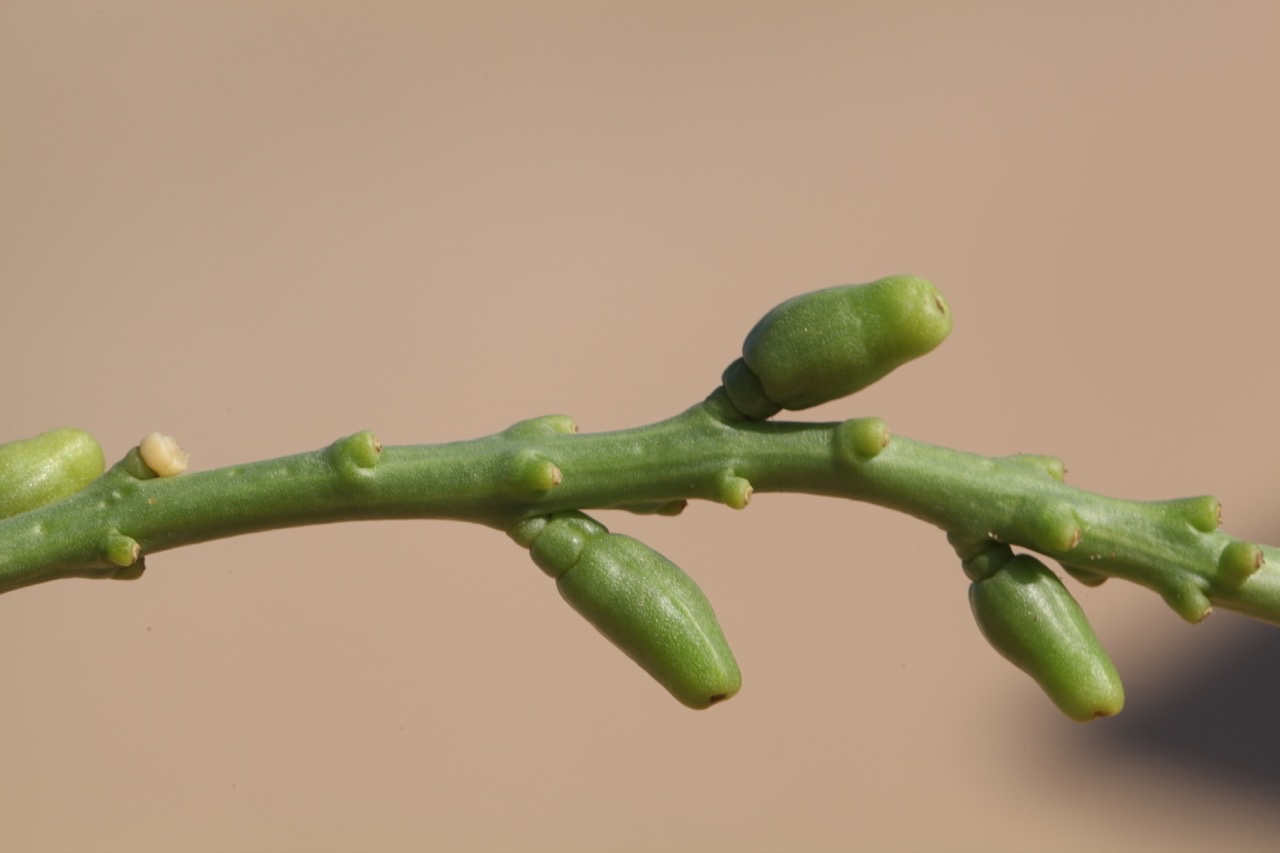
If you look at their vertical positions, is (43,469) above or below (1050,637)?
above

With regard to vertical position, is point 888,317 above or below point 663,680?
above

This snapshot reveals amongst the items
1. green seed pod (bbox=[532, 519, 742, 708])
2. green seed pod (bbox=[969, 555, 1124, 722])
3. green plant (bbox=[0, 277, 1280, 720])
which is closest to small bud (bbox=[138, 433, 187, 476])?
green plant (bbox=[0, 277, 1280, 720])

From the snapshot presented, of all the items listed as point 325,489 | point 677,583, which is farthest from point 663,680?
point 325,489

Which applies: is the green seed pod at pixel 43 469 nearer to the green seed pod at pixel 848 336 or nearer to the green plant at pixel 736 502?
the green plant at pixel 736 502

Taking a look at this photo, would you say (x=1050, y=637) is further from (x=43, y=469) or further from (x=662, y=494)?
(x=43, y=469)

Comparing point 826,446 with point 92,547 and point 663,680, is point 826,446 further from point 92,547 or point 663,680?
point 92,547

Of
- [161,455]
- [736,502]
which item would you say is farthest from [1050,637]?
[161,455]

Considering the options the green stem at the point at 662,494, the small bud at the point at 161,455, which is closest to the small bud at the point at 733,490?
the green stem at the point at 662,494
